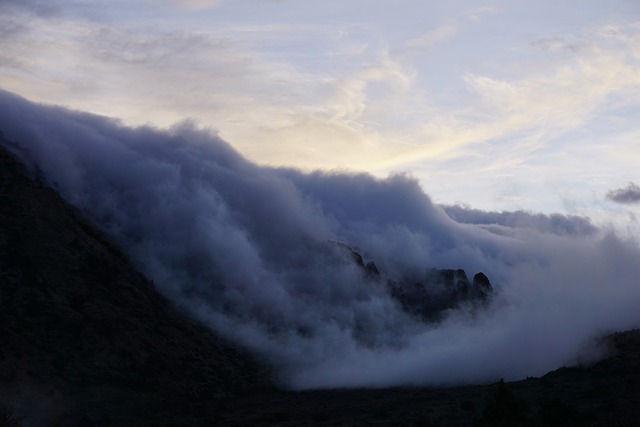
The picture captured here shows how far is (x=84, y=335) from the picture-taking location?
149 metres

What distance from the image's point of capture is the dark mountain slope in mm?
132375

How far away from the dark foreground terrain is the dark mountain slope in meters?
0.29

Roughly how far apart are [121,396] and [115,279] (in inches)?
1725

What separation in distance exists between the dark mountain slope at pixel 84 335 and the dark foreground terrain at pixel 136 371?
29cm

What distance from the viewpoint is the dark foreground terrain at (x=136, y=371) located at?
12512cm

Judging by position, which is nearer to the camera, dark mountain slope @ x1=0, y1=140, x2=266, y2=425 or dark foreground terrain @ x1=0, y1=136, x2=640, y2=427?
dark foreground terrain @ x1=0, y1=136, x2=640, y2=427

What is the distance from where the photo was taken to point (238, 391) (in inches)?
6722

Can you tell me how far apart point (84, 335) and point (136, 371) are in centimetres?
1239

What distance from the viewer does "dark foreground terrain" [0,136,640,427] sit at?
125m

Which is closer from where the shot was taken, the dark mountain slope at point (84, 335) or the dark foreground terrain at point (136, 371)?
the dark foreground terrain at point (136, 371)

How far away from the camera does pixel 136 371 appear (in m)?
152

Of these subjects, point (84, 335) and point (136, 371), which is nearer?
point (84, 335)

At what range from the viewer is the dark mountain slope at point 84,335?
132 meters

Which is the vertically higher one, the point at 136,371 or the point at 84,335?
the point at 84,335
